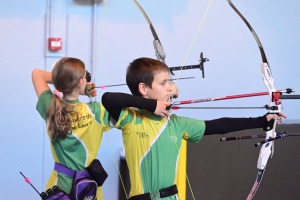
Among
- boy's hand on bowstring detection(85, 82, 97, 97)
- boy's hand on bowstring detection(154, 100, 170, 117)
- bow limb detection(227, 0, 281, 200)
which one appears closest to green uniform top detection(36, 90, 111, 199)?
boy's hand on bowstring detection(85, 82, 97, 97)

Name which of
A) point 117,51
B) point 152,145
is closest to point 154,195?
point 152,145

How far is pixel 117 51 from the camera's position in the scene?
297 centimetres

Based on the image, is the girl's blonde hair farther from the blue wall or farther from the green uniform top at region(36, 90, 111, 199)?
the blue wall

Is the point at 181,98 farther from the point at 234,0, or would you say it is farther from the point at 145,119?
the point at 145,119

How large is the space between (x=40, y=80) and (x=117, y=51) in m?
1.05

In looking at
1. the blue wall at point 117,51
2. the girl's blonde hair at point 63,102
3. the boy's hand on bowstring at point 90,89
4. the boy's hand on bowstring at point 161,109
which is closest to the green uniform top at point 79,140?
the girl's blonde hair at point 63,102

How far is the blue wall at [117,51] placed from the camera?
9.32 feet

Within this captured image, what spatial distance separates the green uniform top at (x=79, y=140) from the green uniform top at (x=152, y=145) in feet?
0.56

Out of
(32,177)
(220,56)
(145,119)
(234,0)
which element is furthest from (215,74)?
(145,119)

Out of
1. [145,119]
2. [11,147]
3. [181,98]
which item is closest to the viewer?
[145,119]

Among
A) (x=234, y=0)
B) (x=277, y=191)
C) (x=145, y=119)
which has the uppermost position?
(x=234, y=0)

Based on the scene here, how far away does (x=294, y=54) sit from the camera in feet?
10.6

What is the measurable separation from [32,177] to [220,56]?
1283mm

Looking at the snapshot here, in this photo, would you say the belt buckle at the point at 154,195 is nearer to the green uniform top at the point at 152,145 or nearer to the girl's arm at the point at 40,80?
the green uniform top at the point at 152,145
